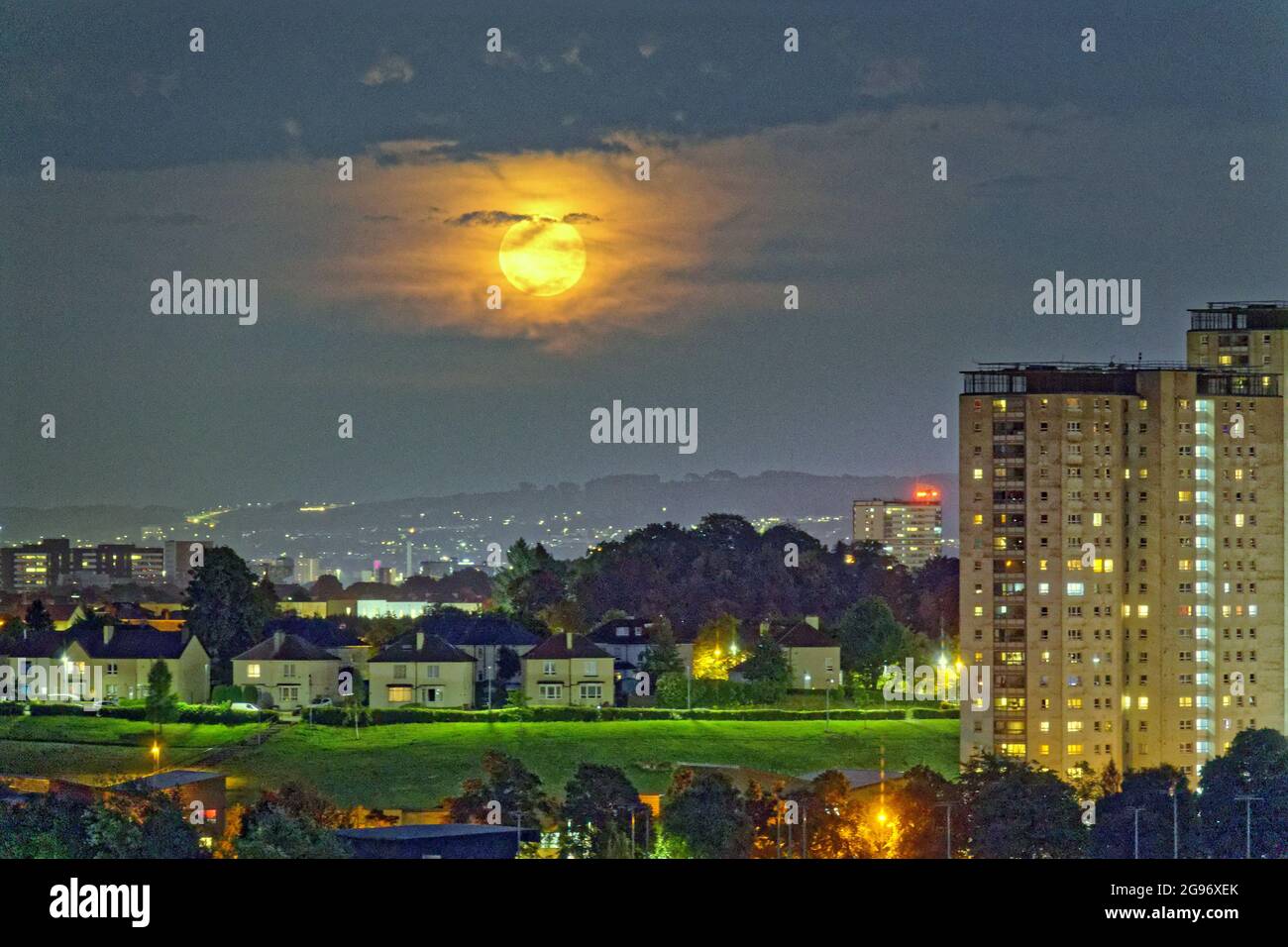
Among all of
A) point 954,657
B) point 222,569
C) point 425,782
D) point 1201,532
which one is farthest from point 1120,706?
point 222,569

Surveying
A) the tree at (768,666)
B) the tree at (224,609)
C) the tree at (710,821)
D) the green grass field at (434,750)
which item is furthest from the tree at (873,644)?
the tree at (710,821)

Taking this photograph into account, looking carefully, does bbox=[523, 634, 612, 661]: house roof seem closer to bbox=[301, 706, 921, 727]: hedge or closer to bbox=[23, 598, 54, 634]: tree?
bbox=[301, 706, 921, 727]: hedge

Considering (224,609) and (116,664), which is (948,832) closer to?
(116,664)

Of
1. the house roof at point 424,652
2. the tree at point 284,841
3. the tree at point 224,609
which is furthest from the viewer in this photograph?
the tree at point 224,609

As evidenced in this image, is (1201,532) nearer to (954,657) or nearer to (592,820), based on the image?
(954,657)

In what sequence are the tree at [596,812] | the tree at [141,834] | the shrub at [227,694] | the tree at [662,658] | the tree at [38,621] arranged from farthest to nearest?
1. the tree at [38,621]
2. the tree at [662,658]
3. the shrub at [227,694]
4. the tree at [596,812]
5. the tree at [141,834]

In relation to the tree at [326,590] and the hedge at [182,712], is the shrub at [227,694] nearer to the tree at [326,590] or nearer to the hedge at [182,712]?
the hedge at [182,712]

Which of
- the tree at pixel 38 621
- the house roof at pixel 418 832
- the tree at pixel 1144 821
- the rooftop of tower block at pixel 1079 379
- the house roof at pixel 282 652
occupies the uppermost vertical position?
the rooftop of tower block at pixel 1079 379
